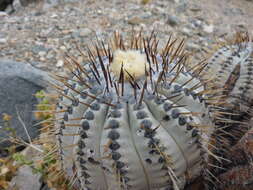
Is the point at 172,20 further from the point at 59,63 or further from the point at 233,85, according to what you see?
the point at 233,85

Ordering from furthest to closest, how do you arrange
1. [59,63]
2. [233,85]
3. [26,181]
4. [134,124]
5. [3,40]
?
1. [3,40]
2. [59,63]
3. [26,181]
4. [233,85]
5. [134,124]

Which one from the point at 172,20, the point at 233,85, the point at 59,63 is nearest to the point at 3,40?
the point at 59,63

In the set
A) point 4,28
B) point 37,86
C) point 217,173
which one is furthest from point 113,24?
point 217,173

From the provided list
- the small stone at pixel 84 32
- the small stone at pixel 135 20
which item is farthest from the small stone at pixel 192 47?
the small stone at pixel 84 32

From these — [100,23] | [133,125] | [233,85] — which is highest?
[133,125]

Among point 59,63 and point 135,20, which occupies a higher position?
point 135,20

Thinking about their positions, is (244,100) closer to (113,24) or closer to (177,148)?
(177,148)

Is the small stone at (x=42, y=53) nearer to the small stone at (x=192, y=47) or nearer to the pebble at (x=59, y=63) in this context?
the pebble at (x=59, y=63)
